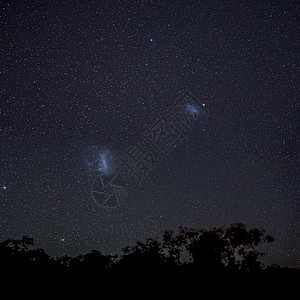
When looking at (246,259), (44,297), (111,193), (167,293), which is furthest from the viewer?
(246,259)

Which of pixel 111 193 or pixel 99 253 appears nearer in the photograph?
pixel 99 253

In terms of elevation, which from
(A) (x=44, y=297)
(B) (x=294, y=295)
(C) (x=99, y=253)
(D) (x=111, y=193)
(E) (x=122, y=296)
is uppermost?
(D) (x=111, y=193)

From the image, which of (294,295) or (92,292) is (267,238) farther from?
(92,292)

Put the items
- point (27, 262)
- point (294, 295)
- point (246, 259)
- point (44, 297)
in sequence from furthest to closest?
point (246, 259) < point (27, 262) < point (44, 297) < point (294, 295)

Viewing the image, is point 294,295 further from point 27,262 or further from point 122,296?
point 27,262

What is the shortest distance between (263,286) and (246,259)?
9.50 metres

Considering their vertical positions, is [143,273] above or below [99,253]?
below

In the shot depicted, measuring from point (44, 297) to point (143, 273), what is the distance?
4.23 m

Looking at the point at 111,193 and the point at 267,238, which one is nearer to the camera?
the point at 111,193

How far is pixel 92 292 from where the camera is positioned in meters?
9.27

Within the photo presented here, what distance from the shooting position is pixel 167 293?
914 cm

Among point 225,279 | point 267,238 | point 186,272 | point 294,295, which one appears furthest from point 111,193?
point 267,238

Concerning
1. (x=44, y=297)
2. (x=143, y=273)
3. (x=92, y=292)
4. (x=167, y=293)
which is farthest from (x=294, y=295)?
(x=44, y=297)

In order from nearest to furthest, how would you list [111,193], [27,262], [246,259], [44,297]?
[44,297] → [27,262] → [111,193] → [246,259]
